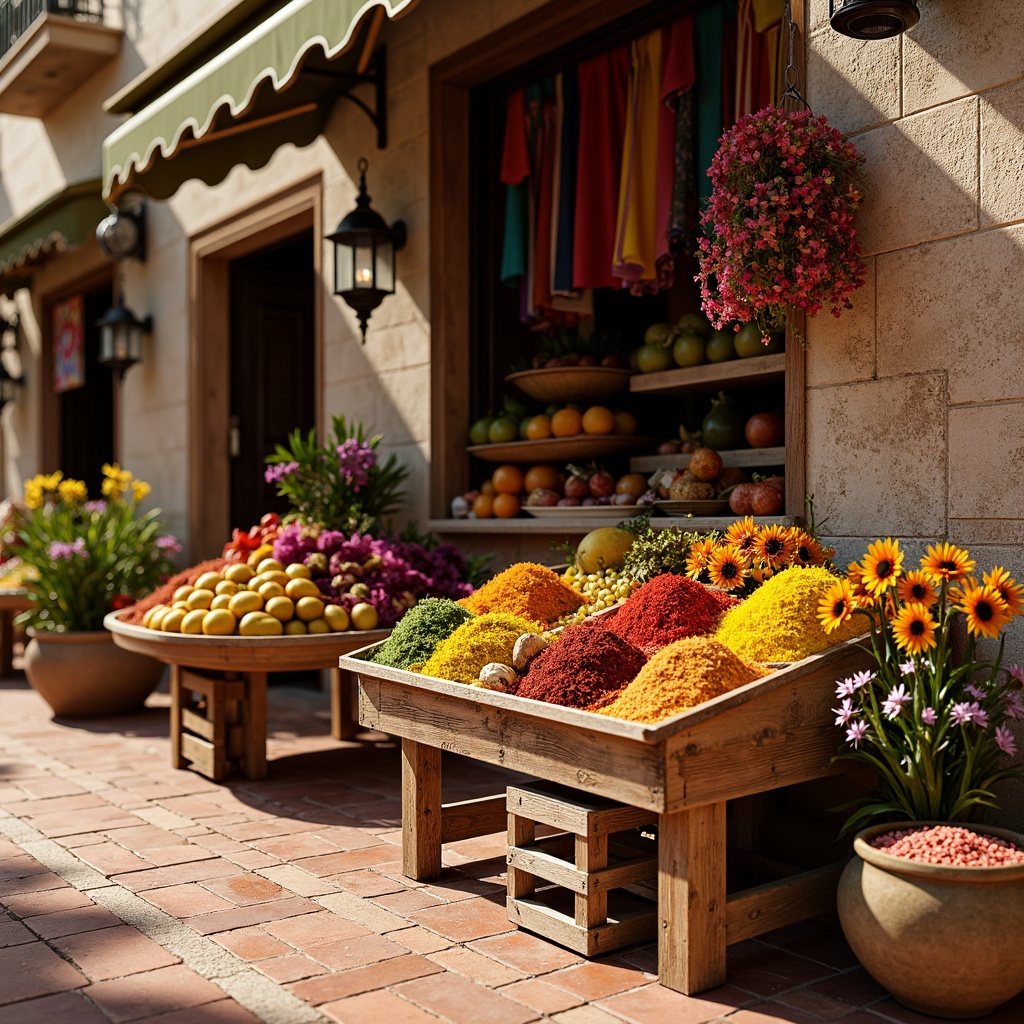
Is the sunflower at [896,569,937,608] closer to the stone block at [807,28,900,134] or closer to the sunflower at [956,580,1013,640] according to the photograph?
the sunflower at [956,580,1013,640]

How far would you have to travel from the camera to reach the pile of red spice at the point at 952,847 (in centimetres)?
275

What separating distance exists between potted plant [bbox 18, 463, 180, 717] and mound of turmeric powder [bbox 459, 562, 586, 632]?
11.7 feet

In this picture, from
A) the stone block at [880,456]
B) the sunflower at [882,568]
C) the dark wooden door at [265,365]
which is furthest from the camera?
the dark wooden door at [265,365]

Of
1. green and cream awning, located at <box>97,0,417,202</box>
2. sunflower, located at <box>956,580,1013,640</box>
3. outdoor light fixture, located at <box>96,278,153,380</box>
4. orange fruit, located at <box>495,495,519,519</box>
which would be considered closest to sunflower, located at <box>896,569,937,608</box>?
sunflower, located at <box>956,580,1013,640</box>

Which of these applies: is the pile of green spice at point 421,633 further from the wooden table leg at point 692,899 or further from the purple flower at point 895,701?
the purple flower at point 895,701

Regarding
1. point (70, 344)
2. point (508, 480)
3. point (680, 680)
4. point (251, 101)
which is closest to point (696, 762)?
point (680, 680)

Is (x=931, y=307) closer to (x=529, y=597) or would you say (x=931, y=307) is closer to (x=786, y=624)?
(x=786, y=624)

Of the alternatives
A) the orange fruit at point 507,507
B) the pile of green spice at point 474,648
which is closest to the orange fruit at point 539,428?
the orange fruit at point 507,507

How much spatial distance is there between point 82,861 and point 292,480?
2487 mm

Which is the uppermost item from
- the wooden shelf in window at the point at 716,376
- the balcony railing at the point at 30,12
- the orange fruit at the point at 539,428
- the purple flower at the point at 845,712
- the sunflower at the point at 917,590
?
the balcony railing at the point at 30,12

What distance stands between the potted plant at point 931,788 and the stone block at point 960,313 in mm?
682

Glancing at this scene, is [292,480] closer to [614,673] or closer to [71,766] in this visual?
[71,766]

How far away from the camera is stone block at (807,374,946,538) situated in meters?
3.67

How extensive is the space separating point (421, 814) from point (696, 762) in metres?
1.28
